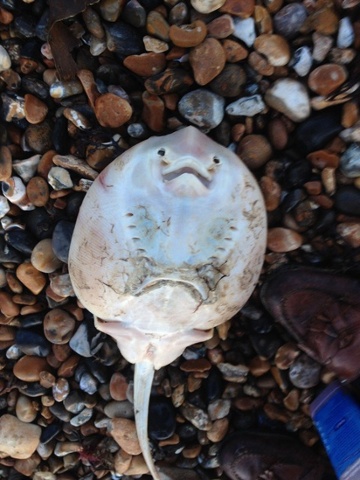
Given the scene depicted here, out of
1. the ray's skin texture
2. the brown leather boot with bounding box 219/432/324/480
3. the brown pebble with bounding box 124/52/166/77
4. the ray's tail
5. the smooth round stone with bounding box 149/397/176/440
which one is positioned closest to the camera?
the ray's skin texture

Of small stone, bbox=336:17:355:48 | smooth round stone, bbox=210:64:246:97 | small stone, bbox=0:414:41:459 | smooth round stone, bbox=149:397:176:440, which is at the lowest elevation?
small stone, bbox=0:414:41:459

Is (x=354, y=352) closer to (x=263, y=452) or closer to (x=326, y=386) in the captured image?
(x=326, y=386)

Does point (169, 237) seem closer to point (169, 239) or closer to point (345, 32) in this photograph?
point (169, 239)

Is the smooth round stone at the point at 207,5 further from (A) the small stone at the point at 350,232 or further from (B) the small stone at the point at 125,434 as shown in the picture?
(B) the small stone at the point at 125,434

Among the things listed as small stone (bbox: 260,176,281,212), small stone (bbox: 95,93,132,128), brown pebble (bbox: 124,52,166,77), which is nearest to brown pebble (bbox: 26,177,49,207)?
small stone (bbox: 95,93,132,128)

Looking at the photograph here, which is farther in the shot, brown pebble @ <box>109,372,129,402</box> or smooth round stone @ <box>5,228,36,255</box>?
brown pebble @ <box>109,372,129,402</box>

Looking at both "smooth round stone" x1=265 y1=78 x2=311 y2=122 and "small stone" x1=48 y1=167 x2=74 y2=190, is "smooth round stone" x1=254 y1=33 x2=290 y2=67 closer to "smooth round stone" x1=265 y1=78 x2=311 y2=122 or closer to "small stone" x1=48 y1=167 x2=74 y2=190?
"smooth round stone" x1=265 y1=78 x2=311 y2=122

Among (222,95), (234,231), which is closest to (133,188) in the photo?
(234,231)

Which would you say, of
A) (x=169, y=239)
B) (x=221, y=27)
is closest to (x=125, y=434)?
(x=169, y=239)

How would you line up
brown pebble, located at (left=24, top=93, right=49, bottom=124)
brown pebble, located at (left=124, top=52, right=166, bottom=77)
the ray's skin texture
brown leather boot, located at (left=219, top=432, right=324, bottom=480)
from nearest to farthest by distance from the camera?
the ray's skin texture < brown pebble, located at (left=124, top=52, right=166, bottom=77) < brown pebble, located at (left=24, top=93, right=49, bottom=124) < brown leather boot, located at (left=219, top=432, right=324, bottom=480)
